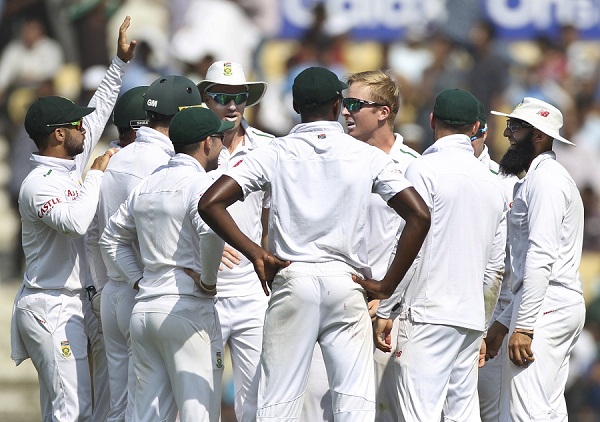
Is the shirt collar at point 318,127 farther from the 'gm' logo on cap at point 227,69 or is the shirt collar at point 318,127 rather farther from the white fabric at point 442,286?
the 'gm' logo on cap at point 227,69

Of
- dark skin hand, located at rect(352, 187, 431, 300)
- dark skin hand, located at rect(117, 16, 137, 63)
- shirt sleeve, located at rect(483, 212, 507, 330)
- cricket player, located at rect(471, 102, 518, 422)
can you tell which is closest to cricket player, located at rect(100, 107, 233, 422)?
dark skin hand, located at rect(352, 187, 431, 300)

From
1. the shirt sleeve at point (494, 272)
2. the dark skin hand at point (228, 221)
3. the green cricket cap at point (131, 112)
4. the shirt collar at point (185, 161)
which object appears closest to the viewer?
the dark skin hand at point (228, 221)

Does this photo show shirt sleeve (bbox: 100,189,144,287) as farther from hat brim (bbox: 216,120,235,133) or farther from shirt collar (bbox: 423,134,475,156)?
shirt collar (bbox: 423,134,475,156)

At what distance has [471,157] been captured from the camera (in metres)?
7.56

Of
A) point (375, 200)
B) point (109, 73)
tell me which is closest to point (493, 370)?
point (375, 200)

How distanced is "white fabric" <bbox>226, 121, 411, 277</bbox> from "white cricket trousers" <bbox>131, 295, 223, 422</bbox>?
33.0 inches

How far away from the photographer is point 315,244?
678 cm

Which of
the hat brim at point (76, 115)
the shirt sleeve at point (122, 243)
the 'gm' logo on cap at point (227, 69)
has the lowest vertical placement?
the shirt sleeve at point (122, 243)

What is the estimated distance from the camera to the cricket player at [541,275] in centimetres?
755

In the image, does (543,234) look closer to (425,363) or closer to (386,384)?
(425,363)

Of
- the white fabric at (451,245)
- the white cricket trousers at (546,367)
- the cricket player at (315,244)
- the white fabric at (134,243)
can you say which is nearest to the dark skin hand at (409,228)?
the cricket player at (315,244)

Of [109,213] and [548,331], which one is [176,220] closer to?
[109,213]

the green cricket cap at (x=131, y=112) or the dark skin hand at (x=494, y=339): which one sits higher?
the green cricket cap at (x=131, y=112)

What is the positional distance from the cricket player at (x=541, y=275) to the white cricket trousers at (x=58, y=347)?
112 inches
